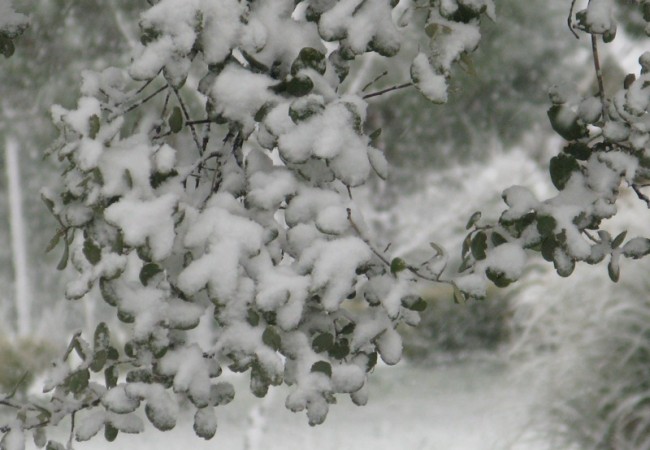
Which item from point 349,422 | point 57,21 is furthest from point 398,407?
point 57,21

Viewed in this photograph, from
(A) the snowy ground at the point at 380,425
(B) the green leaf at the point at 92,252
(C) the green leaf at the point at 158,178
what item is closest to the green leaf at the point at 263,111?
(C) the green leaf at the point at 158,178

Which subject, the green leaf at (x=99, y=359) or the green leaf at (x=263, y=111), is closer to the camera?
the green leaf at (x=263, y=111)

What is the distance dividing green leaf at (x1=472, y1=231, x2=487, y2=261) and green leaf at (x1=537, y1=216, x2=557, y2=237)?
74mm

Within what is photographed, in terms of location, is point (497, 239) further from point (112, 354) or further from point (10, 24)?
point (10, 24)

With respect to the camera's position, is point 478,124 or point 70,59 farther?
point 478,124

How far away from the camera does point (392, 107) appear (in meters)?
10.5

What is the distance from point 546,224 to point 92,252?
484 mm

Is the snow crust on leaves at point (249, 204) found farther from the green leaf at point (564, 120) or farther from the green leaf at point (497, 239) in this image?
the green leaf at point (564, 120)

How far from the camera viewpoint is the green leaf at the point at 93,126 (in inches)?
34.1

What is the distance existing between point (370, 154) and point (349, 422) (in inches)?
204

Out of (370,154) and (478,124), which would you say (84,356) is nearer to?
(370,154)

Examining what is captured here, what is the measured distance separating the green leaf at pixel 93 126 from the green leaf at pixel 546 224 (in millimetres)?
479

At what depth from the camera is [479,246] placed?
1.05m

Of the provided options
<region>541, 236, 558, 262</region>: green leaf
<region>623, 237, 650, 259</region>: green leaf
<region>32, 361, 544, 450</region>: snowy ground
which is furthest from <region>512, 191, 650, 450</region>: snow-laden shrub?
<region>541, 236, 558, 262</region>: green leaf
